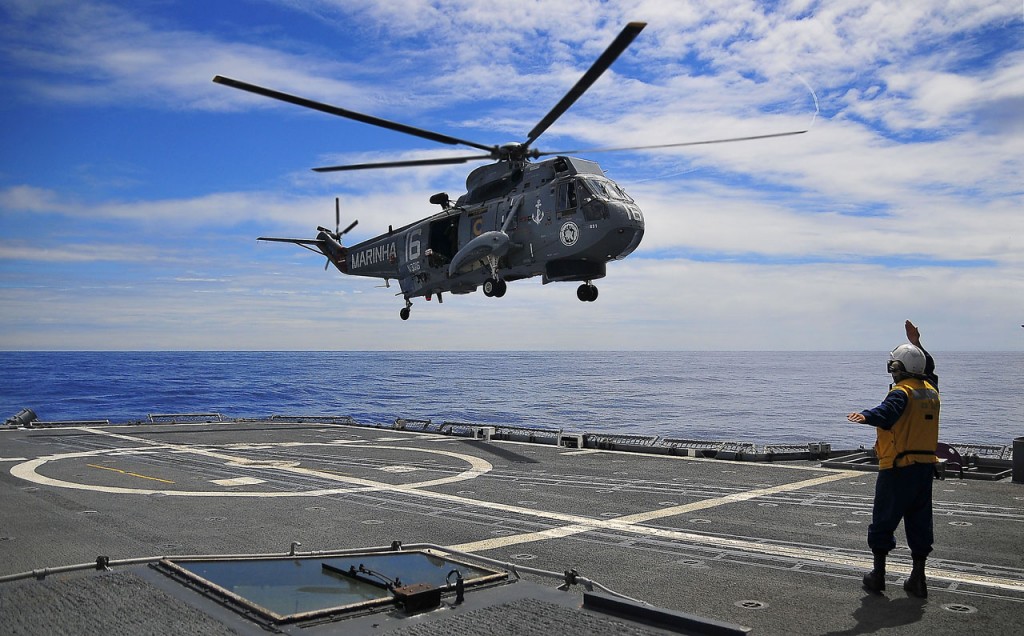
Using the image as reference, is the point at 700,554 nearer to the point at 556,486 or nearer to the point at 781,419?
the point at 556,486

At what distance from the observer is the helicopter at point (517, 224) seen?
23531mm

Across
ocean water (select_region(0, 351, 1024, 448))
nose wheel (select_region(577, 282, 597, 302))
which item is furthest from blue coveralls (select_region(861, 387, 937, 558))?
ocean water (select_region(0, 351, 1024, 448))

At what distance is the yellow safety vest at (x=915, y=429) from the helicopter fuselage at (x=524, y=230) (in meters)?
16.1

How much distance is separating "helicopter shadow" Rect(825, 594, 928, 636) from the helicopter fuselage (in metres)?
16.7

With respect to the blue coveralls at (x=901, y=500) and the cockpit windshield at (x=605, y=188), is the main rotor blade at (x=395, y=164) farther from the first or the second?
the blue coveralls at (x=901, y=500)

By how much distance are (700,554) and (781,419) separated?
70267 millimetres

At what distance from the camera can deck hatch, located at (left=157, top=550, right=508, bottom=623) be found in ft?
16.1

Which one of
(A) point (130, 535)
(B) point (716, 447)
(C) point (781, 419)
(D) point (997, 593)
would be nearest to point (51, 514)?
(A) point (130, 535)

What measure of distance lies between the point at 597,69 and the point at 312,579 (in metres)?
15.2

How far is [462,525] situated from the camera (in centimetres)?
1235

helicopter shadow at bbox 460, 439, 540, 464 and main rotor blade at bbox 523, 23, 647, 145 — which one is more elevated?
main rotor blade at bbox 523, 23, 647, 145

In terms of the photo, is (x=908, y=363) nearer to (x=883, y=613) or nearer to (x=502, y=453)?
(x=883, y=613)

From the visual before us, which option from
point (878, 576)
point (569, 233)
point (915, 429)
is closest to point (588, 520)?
point (878, 576)

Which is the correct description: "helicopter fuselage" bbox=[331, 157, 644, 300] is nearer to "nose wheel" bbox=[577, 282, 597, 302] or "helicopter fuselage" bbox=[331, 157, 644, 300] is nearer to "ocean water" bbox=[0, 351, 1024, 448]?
"nose wheel" bbox=[577, 282, 597, 302]
